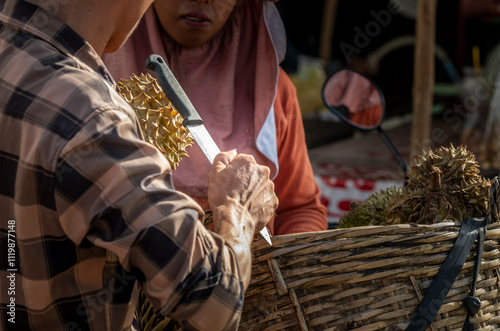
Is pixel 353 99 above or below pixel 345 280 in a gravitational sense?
above

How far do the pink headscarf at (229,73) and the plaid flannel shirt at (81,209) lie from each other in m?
0.98

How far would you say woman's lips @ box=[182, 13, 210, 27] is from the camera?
231 centimetres

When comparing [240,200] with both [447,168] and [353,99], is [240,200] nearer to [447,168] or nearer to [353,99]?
[447,168]

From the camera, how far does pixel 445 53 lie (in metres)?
8.15

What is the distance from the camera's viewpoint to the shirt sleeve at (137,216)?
1.11m

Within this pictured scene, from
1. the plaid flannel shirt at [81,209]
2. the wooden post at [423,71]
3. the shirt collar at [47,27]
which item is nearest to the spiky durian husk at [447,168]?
the plaid flannel shirt at [81,209]

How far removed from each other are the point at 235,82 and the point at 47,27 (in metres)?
1.32

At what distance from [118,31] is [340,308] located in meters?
0.82

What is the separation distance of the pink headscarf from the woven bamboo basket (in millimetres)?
801

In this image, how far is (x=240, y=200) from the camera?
1397mm

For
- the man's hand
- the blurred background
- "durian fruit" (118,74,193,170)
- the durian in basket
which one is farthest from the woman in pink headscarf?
the man's hand

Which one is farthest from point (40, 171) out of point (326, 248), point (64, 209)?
point (326, 248)

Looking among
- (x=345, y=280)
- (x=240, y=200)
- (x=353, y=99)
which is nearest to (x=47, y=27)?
(x=240, y=200)

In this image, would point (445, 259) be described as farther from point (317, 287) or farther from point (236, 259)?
point (236, 259)
